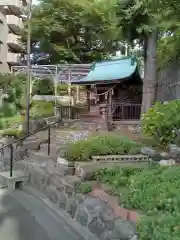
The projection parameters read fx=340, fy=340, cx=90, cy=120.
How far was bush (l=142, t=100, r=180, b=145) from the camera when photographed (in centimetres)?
847

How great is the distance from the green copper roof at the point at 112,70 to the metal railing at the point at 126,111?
1.50 metres

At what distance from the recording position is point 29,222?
20.5ft

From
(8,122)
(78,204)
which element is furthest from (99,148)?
(8,122)

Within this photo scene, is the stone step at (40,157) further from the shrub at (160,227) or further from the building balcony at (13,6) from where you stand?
the building balcony at (13,6)

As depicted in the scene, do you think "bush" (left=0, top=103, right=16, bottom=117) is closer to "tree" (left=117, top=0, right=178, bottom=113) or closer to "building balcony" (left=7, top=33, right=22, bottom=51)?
"tree" (left=117, top=0, right=178, bottom=113)

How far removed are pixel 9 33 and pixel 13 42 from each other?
3.69 ft

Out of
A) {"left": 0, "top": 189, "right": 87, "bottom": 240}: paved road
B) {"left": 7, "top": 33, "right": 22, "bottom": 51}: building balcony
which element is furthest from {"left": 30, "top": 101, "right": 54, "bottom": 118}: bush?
{"left": 0, "top": 189, "right": 87, "bottom": 240}: paved road

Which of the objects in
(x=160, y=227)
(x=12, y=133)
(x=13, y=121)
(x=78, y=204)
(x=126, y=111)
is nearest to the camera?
(x=160, y=227)

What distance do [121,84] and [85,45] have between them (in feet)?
46.9

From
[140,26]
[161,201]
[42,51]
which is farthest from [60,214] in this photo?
[42,51]

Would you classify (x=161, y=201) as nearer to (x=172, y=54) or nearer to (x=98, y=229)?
(x=98, y=229)

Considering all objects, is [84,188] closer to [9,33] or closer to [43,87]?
[43,87]

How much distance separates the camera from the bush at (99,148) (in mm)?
7723

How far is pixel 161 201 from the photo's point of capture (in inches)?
178
